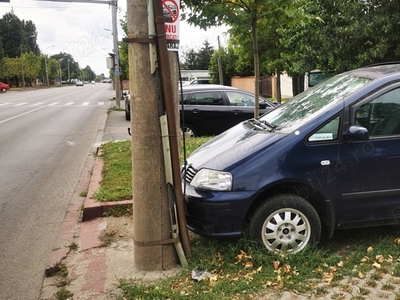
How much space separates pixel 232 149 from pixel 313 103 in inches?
42.6

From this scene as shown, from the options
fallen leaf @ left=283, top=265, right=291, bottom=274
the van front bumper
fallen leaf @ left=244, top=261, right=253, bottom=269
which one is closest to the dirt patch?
the van front bumper

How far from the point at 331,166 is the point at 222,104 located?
24.0 feet

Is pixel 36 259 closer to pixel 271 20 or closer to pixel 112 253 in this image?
pixel 112 253

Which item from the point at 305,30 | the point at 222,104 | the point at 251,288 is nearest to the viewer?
the point at 251,288

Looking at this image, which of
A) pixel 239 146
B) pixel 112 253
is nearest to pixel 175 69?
pixel 239 146

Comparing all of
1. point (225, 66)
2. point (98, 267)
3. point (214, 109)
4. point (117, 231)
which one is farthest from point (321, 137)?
point (225, 66)

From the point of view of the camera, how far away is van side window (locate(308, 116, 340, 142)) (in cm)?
378

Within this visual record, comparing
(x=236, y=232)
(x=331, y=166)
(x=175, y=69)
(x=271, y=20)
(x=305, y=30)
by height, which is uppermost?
(x=305, y=30)

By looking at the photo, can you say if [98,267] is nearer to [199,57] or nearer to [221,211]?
[221,211]

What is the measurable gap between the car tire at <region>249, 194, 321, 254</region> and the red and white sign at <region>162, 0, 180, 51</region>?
5.41ft

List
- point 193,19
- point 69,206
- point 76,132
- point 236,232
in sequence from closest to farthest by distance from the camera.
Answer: point 236,232
point 69,206
point 193,19
point 76,132

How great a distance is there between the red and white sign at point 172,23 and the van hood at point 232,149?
42.5 inches

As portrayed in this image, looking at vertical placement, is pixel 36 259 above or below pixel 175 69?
below

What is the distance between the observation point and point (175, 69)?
3941 mm
